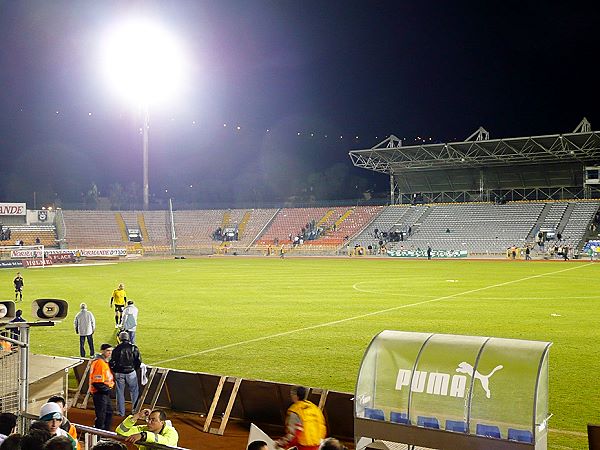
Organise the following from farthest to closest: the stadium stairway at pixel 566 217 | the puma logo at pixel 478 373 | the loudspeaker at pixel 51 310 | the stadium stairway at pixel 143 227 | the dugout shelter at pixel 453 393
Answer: the stadium stairway at pixel 143 227, the stadium stairway at pixel 566 217, the loudspeaker at pixel 51 310, the puma logo at pixel 478 373, the dugout shelter at pixel 453 393

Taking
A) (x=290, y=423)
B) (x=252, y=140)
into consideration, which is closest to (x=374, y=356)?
(x=290, y=423)

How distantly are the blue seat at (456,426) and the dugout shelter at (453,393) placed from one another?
0.04ft

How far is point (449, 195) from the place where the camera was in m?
85.8

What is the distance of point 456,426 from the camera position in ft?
27.0

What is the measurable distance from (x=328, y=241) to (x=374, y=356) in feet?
247

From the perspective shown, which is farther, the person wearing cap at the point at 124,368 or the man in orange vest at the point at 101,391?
the person wearing cap at the point at 124,368

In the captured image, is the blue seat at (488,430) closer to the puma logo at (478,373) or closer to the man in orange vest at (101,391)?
the puma logo at (478,373)

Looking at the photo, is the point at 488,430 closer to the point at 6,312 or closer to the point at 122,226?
the point at 6,312

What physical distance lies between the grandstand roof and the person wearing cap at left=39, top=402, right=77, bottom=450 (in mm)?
65395

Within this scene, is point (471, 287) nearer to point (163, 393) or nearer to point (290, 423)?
point (163, 393)

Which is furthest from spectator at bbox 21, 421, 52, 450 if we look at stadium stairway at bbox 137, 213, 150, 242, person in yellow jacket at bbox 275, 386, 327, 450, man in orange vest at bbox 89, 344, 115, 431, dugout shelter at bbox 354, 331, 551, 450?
stadium stairway at bbox 137, 213, 150, 242

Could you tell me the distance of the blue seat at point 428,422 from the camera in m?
8.34

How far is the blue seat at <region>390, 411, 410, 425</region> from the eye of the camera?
856 cm

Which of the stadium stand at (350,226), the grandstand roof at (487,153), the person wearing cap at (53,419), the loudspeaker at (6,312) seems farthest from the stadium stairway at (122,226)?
the person wearing cap at (53,419)
